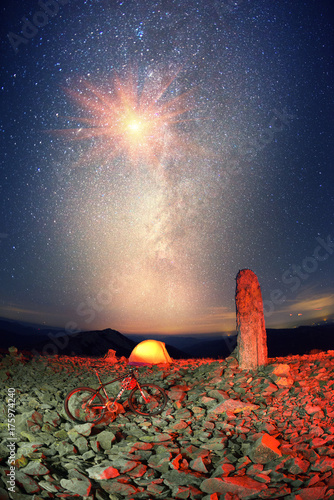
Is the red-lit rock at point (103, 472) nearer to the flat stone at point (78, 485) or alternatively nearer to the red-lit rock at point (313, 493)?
the flat stone at point (78, 485)

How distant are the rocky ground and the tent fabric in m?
7.14

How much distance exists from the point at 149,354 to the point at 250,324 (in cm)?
866

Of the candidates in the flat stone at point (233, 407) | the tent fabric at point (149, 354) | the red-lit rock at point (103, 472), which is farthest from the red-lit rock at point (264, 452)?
the tent fabric at point (149, 354)

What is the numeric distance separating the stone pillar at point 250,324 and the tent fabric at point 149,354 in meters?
7.76

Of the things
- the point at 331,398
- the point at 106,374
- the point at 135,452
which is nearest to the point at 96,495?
the point at 135,452

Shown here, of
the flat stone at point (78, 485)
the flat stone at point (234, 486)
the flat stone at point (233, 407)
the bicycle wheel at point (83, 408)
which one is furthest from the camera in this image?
the flat stone at point (233, 407)

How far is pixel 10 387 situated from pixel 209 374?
7.24m

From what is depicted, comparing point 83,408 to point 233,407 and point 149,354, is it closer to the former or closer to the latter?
point 233,407

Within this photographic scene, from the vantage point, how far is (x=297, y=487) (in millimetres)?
5086

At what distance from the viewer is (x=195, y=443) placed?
6.98 m

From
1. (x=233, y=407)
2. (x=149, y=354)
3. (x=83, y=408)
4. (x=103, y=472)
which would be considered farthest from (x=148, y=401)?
(x=149, y=354)

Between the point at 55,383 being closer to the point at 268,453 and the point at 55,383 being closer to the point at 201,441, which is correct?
the point at 201,441

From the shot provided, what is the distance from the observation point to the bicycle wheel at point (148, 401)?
8.79 m

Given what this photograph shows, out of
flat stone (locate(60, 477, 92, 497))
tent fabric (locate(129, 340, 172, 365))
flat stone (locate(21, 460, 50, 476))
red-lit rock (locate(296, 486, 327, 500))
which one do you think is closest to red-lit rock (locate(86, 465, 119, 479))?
flat stone (locate(60, 477, 92, 497))
